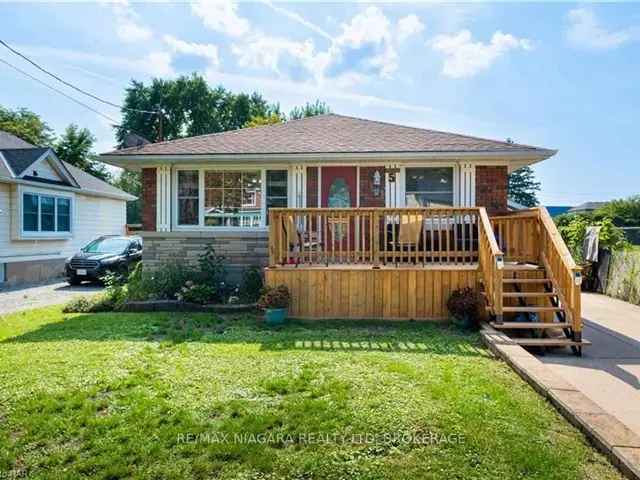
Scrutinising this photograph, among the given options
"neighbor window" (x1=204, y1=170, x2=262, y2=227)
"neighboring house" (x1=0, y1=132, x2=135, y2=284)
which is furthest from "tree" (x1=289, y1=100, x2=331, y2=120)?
"neighbor window" (x1=204, y1=170, x2=262, y2=227)

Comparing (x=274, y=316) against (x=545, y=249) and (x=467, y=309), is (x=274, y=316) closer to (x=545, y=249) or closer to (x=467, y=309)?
(x=467, y=309)

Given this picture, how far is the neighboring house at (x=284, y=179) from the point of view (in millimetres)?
8805

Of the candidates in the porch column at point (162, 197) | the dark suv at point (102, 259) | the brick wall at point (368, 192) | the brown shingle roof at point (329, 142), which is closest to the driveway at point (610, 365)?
the brown shingle roof at point (329, 142)

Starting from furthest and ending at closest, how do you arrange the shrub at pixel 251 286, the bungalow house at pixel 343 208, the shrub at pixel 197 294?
the shrub at pixel 251 286, the shrub at pixel 197 294, the bungalow house at pixel 343 208

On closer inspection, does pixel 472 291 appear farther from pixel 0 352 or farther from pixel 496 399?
pixel 0 352

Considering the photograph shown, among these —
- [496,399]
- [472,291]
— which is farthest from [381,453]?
[472,291]

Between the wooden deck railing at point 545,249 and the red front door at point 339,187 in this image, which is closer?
the wooden deck railing at point 545,249

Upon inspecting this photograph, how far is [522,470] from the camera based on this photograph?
243cm

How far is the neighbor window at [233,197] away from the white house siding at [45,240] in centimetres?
694

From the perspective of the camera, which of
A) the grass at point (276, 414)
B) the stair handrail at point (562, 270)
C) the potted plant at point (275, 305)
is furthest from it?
the potted plant at point (275, 305)

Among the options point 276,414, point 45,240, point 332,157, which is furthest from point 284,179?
point 45,240

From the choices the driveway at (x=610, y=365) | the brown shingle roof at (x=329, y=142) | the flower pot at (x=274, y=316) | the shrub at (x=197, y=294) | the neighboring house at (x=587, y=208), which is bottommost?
the driveway at (x=610, y=365)

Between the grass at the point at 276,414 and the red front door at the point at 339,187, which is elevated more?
the red front door at the point at 339,187

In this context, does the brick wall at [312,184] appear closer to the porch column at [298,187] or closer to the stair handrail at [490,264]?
the porch column at [298,187]
